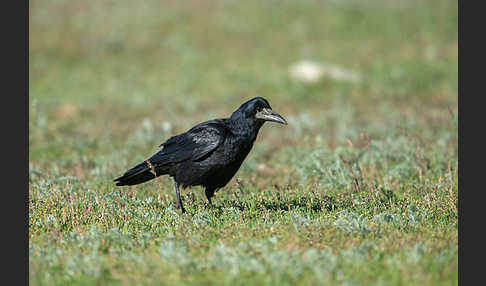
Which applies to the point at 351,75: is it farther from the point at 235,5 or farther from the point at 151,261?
the point at 151,261

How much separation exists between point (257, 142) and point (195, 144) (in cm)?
768

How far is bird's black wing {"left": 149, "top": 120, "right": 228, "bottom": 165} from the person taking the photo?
848cm

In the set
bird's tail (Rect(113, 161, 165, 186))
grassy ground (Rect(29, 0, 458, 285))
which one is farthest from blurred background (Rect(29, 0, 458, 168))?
bird's tail (Rect(113, 161, 165, 186))

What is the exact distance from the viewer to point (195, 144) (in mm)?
8625

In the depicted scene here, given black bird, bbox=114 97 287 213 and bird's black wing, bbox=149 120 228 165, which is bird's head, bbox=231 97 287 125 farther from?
bird's black wing, bbox=149 120 228 165

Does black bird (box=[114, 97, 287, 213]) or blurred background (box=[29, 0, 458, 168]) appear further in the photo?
blurred background (box=[29, 0, 458, 168])

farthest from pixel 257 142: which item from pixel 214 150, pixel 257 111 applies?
pixel 214 150

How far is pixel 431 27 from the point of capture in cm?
3212

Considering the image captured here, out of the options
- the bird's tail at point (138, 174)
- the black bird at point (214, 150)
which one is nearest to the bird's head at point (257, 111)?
the black bird at point (214, 150)

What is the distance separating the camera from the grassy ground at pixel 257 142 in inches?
231

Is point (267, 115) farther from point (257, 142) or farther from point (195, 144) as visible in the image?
point (257, 142)

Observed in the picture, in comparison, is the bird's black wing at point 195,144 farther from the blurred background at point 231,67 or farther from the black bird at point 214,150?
the blurred background at point 231,67

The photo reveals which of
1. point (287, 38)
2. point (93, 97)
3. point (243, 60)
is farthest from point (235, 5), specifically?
point (93, 97)

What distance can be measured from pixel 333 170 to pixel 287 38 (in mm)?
21412
